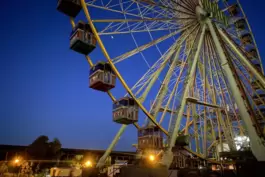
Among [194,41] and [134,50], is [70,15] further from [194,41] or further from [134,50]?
[194,41]

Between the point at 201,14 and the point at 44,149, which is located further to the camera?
the point at 44,149

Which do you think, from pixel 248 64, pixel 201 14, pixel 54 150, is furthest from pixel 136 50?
pixel 54 150

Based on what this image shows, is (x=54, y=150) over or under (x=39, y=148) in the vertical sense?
under

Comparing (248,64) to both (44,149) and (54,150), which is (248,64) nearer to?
(54,150)

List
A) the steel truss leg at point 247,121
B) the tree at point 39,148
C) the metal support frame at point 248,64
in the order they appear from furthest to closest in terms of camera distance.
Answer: the tree at point 39,148 < the metal support frame at point 248,64 < the steel truss leg at point 247,121

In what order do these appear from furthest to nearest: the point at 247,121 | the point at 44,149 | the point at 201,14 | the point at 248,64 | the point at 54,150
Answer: the point at 44,149 → the point at 54,150 → the point at 201,14 → the point at 248,64 → the point at 247,121

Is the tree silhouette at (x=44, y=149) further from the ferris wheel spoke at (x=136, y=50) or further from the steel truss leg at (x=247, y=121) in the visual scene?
the steel truss leg at (x=247, y=121)

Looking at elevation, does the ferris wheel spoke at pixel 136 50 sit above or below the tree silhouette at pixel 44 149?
above

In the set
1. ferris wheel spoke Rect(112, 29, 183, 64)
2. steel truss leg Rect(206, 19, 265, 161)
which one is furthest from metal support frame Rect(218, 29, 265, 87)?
ferris wheel spoke Rect(112, 29, 183, 64)

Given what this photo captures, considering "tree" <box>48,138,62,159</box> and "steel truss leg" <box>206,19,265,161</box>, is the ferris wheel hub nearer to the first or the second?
"steel truss leg" <box>206,19,265,161</box>

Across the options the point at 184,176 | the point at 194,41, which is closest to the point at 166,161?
the point at 184,176

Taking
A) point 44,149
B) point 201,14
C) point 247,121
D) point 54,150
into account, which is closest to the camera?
point 247,121

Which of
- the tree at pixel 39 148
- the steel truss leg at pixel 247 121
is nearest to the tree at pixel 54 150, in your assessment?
the tree at pixel 39 148

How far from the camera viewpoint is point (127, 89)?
12258mm
